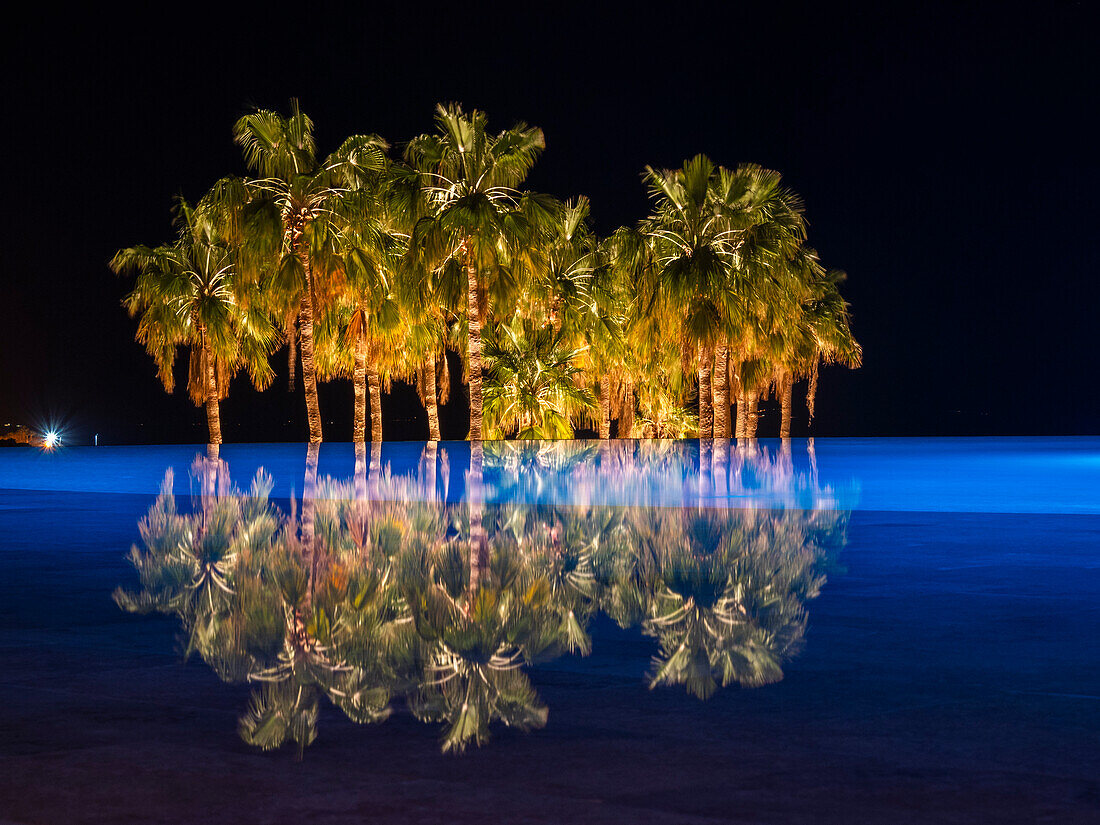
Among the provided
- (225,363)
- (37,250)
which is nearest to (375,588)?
(225,363)

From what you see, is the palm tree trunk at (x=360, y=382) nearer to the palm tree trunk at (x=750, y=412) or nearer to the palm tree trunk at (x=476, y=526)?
the palm tree trunk at (x=476, y=526)

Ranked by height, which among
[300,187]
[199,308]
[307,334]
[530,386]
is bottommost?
[530,386]

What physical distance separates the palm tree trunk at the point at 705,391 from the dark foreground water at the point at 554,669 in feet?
76.2

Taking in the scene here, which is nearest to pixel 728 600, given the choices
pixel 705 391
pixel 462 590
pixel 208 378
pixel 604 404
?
pixel 462 590

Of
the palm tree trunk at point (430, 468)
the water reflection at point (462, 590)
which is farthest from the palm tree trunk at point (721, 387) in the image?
the water reflection at point (462, 590)

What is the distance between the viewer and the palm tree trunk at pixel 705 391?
3659cm

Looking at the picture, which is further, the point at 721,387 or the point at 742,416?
the point at 742,416

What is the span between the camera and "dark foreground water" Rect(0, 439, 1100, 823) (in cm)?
401

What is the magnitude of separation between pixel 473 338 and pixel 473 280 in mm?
1419

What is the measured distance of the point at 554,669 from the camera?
5.79 m

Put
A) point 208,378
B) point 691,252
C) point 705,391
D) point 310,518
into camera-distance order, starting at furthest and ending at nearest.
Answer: point 705,391
point 208,378
point 691,252
point 310,518

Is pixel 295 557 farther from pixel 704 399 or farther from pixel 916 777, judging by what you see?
pixel 704 399

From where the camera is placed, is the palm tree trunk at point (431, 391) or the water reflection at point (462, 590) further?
the palm tree trunk at point (431, 391)

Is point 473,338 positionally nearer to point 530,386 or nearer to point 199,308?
point 530,386
